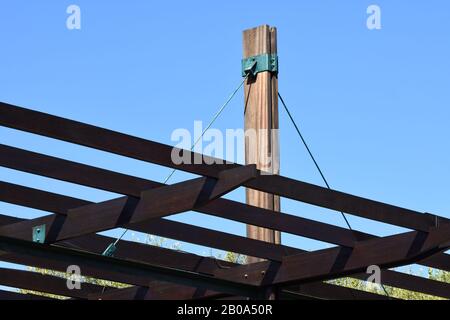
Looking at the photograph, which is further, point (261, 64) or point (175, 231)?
point (261, 64)

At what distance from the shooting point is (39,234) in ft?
25.0

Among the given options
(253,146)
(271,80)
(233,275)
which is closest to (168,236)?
(233,275)

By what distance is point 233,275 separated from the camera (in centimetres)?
887

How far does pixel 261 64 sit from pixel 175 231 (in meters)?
2.00

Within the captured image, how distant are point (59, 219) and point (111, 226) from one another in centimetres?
58

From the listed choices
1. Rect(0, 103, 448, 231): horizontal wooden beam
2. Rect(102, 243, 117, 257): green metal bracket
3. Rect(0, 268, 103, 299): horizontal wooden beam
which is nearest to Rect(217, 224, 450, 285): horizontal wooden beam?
Rect(0, 103, 448, 231): horizontal wooden beam

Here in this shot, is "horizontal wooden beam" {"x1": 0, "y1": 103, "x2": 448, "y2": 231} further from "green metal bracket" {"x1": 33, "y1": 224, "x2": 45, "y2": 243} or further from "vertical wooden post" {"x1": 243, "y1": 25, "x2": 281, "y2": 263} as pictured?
"vertical wooden post" {"x1": 243, "y1": 25, "x2": 281, "y2": 263}

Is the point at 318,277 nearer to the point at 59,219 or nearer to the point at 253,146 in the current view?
the point at 253,146

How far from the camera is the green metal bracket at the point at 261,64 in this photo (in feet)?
30.7

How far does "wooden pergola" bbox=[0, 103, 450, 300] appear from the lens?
7023 millimetres

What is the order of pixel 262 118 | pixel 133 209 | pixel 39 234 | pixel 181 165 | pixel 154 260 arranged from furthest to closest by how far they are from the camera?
pixel 262 118, pixel 154 260, pixel 39 234, pixel 133 209, pixel 181 165

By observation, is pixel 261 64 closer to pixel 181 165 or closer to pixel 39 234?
pixel 181 165

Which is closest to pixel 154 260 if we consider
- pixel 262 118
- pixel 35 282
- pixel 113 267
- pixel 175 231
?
pixel 175 231

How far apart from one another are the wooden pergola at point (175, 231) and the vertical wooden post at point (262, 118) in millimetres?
511
